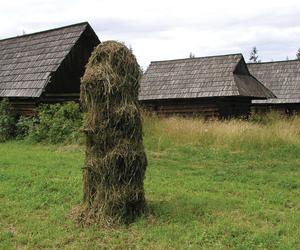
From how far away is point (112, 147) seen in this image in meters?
6.26

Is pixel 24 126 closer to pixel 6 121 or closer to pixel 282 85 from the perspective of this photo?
pixel 6 121

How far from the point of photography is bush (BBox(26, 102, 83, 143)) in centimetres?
1548

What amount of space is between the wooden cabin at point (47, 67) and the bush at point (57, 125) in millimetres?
1320

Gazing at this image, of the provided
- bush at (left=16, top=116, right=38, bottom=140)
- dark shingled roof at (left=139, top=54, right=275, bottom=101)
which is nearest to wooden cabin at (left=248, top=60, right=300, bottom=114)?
dark shingled roof at (left=139, top=54, right=275, bottom=101)

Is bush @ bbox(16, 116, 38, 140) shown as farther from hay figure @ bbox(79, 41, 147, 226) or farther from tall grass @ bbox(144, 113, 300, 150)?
hay figure @ bbox(79, 41, 147, 226)

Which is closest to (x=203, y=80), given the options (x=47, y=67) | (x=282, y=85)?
(x=282, y=85)

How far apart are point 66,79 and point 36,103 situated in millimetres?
1793

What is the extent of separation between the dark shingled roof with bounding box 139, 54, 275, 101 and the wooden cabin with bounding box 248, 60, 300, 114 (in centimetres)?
331

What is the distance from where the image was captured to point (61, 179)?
8.95m

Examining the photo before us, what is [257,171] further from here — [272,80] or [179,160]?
[272,80]

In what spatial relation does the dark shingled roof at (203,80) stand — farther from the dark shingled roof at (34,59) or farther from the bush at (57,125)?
the bush at (57,125)

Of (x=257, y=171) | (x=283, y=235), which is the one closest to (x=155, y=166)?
Answer: (x=257, y=171)

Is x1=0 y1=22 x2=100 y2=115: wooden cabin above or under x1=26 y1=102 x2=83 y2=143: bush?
above

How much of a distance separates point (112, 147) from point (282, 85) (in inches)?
941
